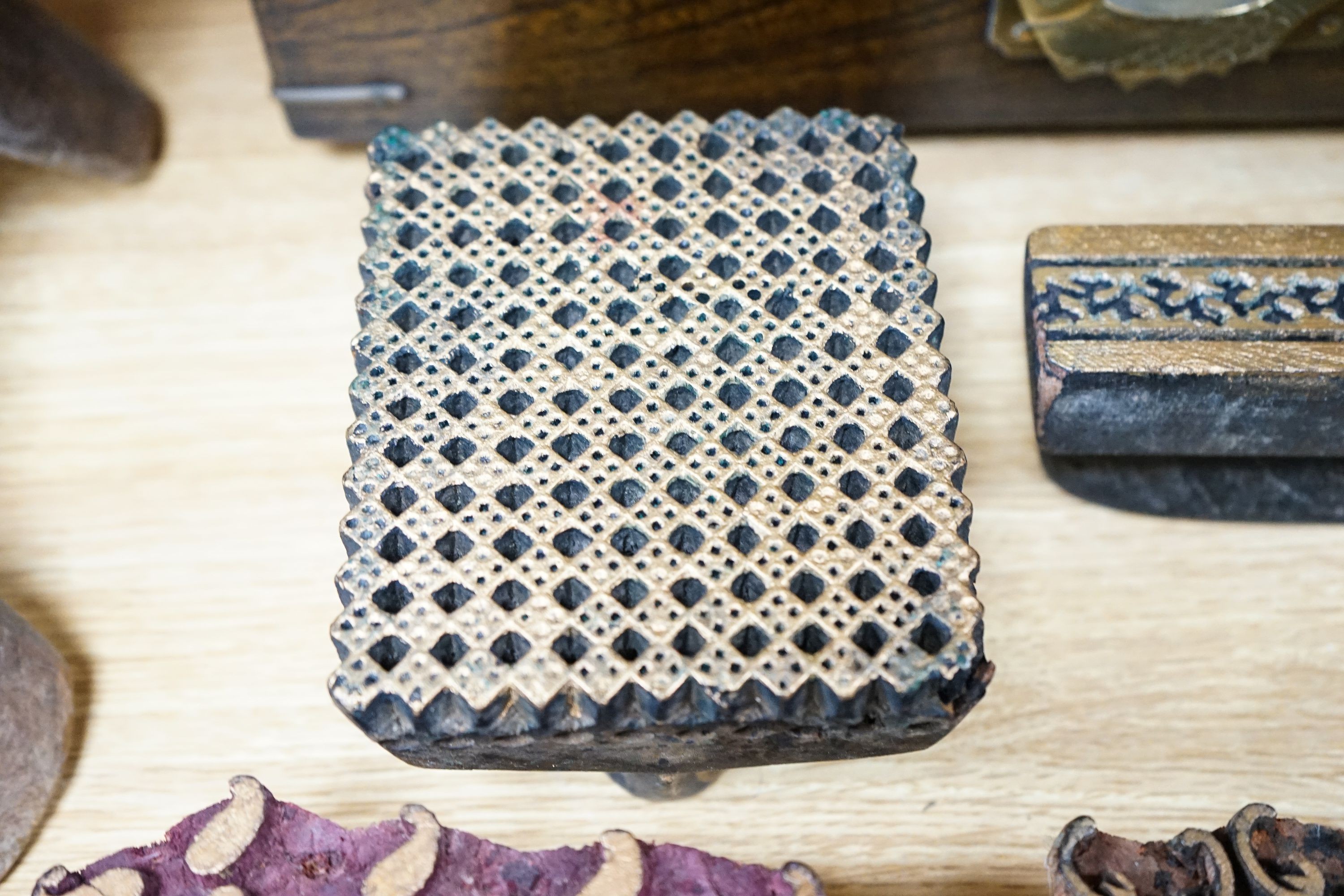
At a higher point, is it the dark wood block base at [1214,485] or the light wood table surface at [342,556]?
the dark wood block base at [1214,485]

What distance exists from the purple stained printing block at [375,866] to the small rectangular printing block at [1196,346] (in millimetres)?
320

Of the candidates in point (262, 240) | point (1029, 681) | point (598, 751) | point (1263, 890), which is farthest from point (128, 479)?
point (1263, 890)

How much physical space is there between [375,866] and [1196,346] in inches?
20.1

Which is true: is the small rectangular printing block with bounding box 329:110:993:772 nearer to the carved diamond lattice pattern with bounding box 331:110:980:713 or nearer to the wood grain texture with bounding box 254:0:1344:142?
the carved diamond lattice pattern with bounding box 331:110:980:713

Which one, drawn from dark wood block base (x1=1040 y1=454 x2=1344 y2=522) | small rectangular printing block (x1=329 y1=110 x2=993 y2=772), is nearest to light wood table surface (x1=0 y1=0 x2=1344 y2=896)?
dark wood block base (x1=1040 y1=454 x2=1344 y2=522)

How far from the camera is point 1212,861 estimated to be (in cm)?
55

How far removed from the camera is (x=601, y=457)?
60cm

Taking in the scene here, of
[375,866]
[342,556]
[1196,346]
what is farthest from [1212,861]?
[342,556]

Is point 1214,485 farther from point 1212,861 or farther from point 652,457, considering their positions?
point 652,457

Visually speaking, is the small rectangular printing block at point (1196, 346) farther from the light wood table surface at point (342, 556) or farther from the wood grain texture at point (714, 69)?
the wood grain texture at point (714, 69)

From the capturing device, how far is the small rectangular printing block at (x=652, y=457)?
53 cm

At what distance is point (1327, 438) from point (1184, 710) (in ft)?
0.59

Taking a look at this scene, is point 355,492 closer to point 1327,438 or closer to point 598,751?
point 598,751

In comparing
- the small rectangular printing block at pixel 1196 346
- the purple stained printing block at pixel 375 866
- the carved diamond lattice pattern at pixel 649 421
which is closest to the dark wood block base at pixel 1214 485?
the small rectangular printing block at pixel 1196 346
